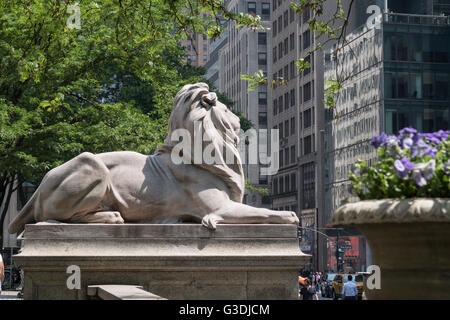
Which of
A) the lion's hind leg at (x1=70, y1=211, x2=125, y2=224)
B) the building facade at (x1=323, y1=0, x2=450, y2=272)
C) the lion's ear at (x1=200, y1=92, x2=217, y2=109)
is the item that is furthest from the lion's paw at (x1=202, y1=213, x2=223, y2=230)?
the building facade at (x1=323, y1=0, x2=450, y2=272)

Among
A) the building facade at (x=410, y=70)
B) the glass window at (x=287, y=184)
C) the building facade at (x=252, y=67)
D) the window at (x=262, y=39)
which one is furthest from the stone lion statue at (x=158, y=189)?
the window at (x=262, y=39)

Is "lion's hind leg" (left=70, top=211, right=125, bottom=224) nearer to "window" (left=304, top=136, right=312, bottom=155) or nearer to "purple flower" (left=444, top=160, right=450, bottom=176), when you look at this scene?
"purple flower" (left=444, top=160, right=450, bottom=176)

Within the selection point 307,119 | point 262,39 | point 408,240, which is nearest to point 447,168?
point 408,240

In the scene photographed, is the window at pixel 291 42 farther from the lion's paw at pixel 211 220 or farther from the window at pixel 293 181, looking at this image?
the lion's paw at pixel 211 220

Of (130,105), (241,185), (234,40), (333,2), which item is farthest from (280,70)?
(241,185)

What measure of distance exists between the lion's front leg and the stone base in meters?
0.09

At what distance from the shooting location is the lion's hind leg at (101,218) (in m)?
9.99

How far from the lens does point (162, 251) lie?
9781mm

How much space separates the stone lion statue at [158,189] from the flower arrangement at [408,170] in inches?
174

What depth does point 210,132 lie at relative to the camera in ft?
33.9

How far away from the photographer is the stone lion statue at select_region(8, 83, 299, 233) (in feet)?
32.9
